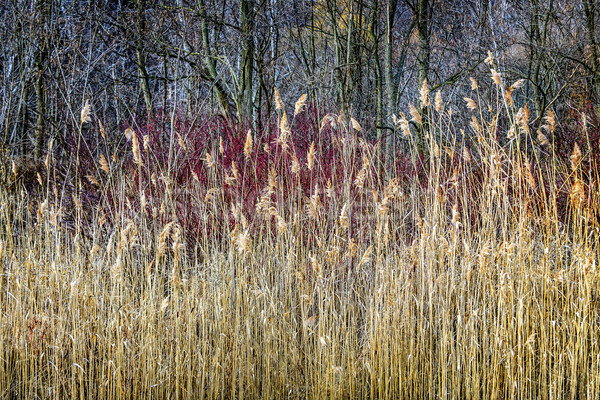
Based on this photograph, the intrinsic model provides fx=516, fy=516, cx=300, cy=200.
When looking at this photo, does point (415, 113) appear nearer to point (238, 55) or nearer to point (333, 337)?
point (333, 337)

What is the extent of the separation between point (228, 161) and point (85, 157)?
5.32ft

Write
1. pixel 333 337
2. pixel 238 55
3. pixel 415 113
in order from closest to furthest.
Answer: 1. pixel 415 113
2. pixel 333 337
3. pixel 238 55

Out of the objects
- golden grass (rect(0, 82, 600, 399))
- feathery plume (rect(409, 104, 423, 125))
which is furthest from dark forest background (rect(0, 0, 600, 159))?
feathery plume (rect(409, 104, 423, 125))

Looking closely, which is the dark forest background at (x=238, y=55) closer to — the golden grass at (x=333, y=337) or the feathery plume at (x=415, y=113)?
the golden grass at (x=333, y=337)

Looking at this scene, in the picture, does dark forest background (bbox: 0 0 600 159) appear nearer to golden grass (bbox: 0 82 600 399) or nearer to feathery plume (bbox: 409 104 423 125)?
golden grass (bbox: 0 82 600 399)

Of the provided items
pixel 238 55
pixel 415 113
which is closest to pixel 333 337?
pixel 415 113

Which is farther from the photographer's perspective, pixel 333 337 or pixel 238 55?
pixel 238 55

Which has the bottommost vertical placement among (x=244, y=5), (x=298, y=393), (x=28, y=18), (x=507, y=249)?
(x=298, y=393)

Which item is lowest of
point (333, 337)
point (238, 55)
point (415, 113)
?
point (333, 337)

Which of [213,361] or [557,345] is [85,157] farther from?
[557,345]

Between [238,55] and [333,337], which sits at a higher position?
[238,55]

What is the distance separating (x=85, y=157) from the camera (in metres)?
5.10

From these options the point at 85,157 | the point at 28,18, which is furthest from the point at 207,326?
the point at 28,18

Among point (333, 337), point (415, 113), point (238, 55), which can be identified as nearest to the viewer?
point (415, 113)
